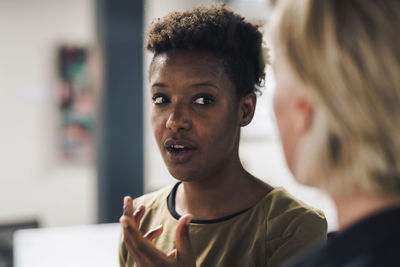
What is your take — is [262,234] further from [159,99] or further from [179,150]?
[159,99]

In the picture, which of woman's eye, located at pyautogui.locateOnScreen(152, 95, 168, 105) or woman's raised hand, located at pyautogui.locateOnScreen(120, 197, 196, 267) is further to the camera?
woman's eye, located at pyautogui.locateOnScreen(152, 95, 168, 105)

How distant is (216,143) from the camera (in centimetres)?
92

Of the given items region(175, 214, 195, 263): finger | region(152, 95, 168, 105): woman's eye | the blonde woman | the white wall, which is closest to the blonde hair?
the blonde woman

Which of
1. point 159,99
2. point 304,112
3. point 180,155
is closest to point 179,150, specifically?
point 180,155

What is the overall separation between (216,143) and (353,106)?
40cm

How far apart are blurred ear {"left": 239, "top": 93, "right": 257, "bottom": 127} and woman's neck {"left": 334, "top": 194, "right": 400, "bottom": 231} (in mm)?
372

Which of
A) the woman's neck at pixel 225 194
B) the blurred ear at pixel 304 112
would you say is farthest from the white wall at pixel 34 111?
the blurred ear at pixel 304 112

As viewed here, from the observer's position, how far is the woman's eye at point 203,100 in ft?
3.00

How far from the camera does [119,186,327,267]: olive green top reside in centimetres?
87

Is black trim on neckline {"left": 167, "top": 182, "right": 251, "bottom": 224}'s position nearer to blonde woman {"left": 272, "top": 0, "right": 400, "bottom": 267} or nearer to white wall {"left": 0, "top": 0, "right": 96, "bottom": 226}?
blonde woman {"left": 272, "top": 0, "right": 400, "bottom": 267}

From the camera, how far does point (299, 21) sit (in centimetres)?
58

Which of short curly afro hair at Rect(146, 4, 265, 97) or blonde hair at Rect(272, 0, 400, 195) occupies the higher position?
short curly afro hair at Rect(146, 4, 265, 97)

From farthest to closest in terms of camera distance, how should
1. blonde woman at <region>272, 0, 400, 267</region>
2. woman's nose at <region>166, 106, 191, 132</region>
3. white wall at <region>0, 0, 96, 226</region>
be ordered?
1. white wall at <region>0, 0, 96, 226</region>
2. woman's nose at <region>166, 106, 191, 132</region>
3. blonde woman at <region>272, 0, 400, 267</region>

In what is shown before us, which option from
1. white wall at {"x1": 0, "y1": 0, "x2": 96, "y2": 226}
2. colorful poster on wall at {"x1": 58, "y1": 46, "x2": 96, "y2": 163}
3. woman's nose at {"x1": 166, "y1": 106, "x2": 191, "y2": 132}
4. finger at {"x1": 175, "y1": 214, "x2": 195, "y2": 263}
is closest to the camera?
finger at {"x1": 175, "y1": 214, "x2": 195, "y2": 263}
